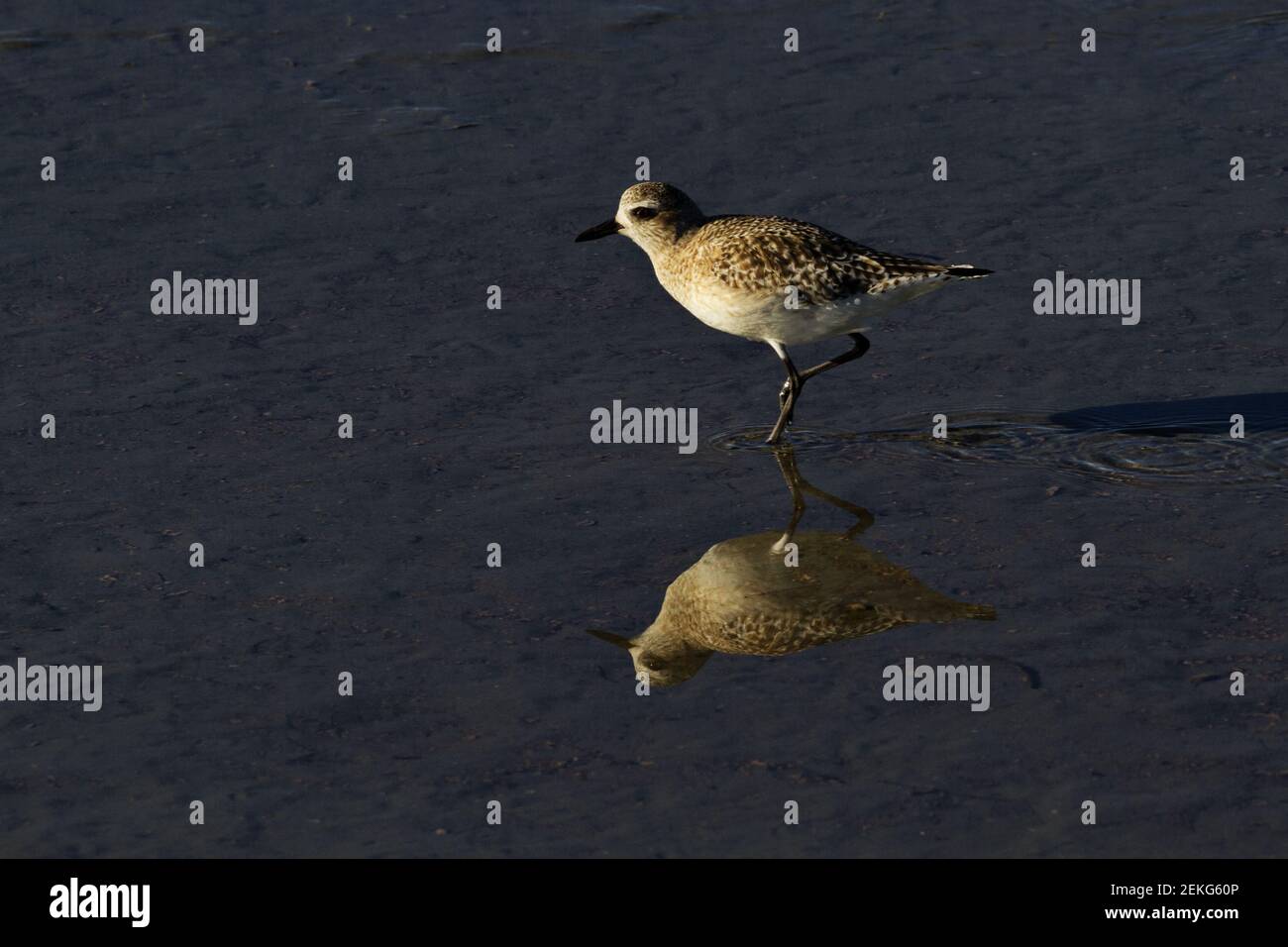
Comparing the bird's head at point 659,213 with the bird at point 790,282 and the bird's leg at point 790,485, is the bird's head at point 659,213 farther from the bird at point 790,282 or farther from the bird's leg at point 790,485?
the bird's leg at point 790,485

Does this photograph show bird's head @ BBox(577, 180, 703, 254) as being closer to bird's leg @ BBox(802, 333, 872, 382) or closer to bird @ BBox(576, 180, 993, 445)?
bird @ BBox(576, 180, 993, 445)

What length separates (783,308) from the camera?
10.5 metres

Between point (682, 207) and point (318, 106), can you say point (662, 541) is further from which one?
point (318, 106)

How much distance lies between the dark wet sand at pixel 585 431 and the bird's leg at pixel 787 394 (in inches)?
7.5

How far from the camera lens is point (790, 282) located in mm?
10469

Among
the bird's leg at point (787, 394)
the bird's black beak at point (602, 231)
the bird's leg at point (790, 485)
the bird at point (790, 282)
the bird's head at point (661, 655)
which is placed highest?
→ the bird's black beak at point (602, 231)

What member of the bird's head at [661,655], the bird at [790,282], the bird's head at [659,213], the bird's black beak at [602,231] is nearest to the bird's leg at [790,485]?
the bird at [790,282]

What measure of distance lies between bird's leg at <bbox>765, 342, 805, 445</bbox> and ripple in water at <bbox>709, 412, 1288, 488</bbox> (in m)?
0.09

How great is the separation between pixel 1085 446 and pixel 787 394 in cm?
161

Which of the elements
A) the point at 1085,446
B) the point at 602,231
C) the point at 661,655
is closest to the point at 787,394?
the point at 1085,446

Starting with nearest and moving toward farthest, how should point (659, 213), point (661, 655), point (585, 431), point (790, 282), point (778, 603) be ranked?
point (661, 655), point (778, 603), point (790, 282), point (585, 431), point (659, 213)

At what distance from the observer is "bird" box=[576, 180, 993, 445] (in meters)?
10.5

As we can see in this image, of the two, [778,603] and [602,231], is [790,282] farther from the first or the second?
[778,603]

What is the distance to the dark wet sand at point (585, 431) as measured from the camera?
24.9ft
